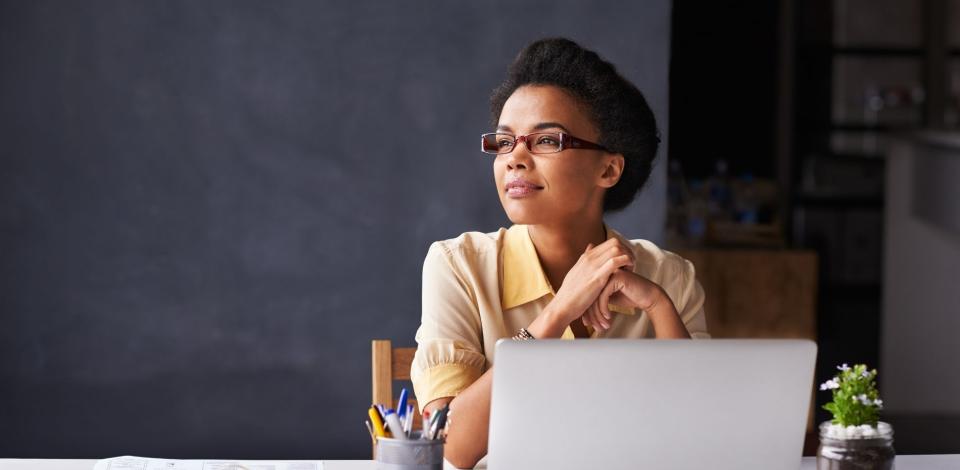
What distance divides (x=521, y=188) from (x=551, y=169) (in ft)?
0.21

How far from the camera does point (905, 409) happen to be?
4.64 metres

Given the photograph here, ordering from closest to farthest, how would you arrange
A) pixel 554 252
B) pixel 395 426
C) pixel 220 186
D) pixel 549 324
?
pixel 395 426 < pixel 549 324 < pixel 554 252 < pixel 220 186

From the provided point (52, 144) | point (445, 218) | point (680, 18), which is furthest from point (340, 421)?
point (680, 18)

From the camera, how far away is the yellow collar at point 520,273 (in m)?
1.97

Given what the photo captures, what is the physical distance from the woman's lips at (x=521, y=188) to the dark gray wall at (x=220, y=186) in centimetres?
76

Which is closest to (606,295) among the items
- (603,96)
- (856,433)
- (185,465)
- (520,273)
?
(520,273)

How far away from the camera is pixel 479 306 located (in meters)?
1.95

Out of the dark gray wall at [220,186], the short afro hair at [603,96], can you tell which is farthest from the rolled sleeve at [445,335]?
the dark gray wall at [220,186]

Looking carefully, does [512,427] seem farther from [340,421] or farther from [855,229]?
[855,229]

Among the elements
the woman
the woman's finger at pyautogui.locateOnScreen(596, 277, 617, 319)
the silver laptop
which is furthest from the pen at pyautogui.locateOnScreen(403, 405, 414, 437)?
the woman's finger at pyautogui.locateOnScreen(596, 277, 617, 319)

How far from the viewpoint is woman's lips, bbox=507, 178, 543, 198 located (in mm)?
2033

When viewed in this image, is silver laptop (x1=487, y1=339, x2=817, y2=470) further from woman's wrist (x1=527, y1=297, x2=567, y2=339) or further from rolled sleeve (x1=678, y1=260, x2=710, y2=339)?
rolled sleeve (x1=678, y1=260, x2=710, y2=339)

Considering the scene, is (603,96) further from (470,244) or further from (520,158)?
(470,244)

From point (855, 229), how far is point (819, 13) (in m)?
1.16
